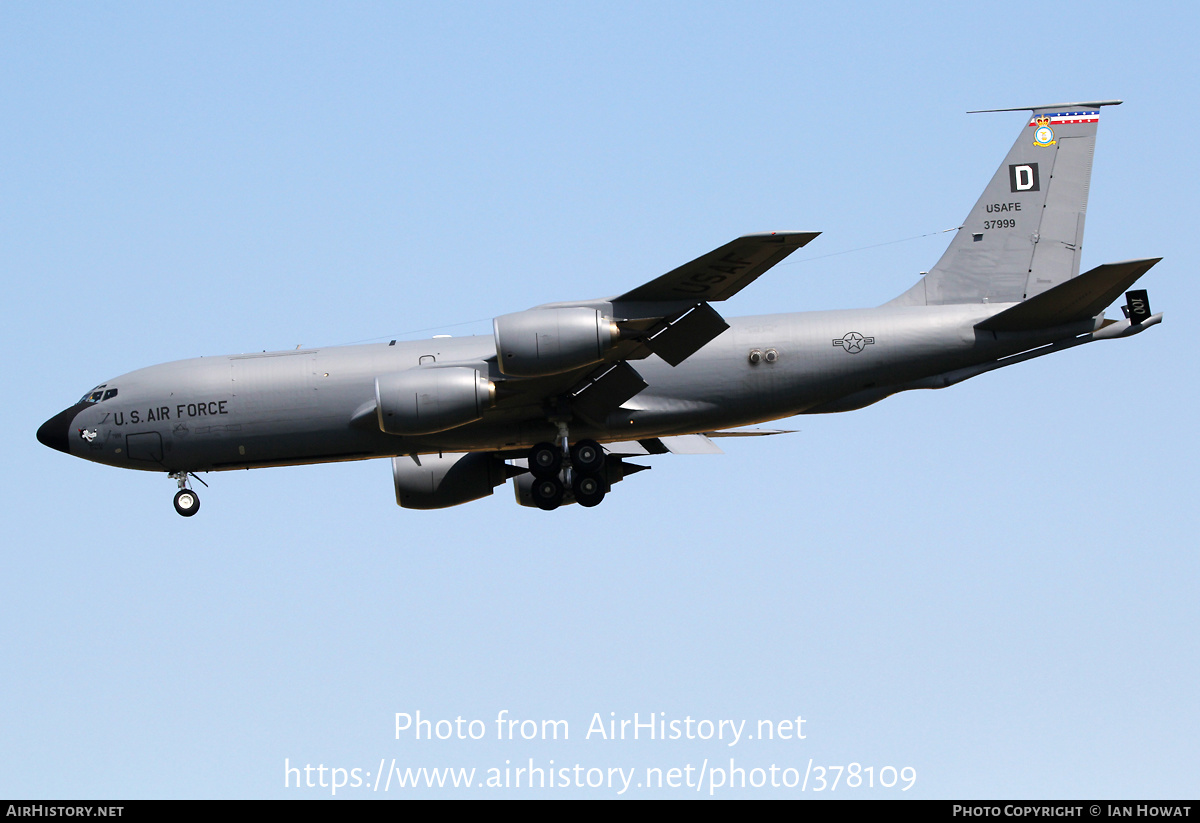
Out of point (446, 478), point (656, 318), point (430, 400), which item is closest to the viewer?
point (656, 318)

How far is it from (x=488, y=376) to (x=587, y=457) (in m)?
2.99

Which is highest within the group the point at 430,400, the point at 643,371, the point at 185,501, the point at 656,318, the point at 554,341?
the point at 656,318

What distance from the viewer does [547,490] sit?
3011cm

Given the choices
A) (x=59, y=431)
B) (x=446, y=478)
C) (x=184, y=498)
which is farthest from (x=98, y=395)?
(x=446, y=478)

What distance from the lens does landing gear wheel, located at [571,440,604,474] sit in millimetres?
29891

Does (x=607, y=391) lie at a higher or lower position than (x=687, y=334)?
lower

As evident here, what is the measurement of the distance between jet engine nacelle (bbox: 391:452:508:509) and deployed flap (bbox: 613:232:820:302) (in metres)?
8.08

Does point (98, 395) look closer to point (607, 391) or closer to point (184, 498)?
point (184, 498)
